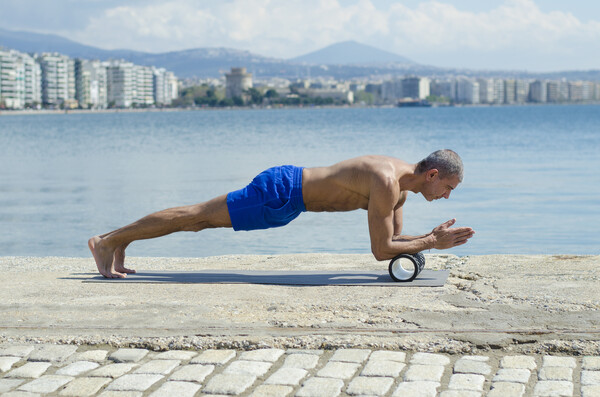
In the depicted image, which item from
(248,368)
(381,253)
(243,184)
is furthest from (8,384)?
(243,184)

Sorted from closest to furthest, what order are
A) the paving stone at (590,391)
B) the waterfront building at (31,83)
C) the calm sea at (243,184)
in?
1. the paving stone at (590,391)
2. the calm sea at (243,184)
3. the waterfront building at (31,83)

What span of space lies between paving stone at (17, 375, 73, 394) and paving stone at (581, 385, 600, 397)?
208 cm

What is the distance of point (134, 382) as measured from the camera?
361 centimetres

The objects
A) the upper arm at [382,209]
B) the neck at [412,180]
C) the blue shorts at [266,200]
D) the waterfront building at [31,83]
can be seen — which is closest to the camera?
the upper arm at [382,209]

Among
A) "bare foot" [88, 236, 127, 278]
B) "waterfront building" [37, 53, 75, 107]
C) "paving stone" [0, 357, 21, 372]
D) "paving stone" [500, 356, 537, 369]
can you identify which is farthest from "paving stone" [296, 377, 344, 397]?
Result: "waterfront building" [37, 53, 75, 107]

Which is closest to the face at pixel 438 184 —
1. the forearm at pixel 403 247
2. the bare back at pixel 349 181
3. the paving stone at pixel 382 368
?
the bare back at pixel 349 181

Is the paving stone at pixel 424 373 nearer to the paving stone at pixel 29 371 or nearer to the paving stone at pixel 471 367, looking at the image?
the paving stone at pixel 471 367

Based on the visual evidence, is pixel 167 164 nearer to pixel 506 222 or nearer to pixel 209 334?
pixel 506 222

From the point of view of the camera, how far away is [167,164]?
2492 centimetres

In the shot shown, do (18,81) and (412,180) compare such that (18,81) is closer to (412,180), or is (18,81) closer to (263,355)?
(412,180)

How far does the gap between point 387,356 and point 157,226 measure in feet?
7.64

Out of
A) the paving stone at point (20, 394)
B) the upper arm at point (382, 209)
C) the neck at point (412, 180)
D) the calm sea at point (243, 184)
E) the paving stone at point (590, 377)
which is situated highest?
the neck at point (412, 180)

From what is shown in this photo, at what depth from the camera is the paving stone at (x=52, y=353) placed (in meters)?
3.96

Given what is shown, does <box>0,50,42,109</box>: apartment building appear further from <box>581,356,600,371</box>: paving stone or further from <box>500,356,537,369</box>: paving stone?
<box>581,356,600,371</box>: paving stone
